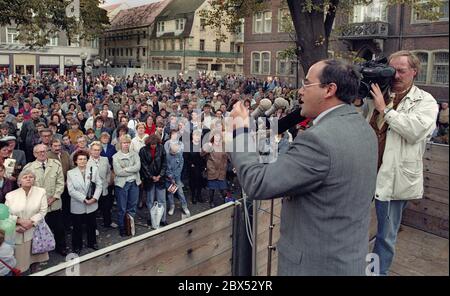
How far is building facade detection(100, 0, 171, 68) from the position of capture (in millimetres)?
63344

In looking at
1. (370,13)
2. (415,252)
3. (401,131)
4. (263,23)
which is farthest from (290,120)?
(263,23)

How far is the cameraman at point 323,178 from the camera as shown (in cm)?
193

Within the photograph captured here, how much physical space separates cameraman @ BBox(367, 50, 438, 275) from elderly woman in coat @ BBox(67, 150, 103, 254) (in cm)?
469

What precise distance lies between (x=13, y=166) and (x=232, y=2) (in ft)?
25.9

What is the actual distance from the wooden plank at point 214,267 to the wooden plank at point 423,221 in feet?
9.66

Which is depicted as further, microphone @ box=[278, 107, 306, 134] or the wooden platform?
the wooden platform

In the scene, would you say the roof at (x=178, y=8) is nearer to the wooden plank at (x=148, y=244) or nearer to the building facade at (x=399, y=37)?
the building facade at (x=399, y=37)

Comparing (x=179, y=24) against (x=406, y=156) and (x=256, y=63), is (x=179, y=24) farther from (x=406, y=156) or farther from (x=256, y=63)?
(x=406, y=156)

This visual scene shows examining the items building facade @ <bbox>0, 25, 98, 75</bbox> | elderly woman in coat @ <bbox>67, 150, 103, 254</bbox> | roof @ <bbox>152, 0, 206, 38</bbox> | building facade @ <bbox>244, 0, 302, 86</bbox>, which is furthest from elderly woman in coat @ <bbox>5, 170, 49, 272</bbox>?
roof @ <bbox>152, 0, 206, 38</bbox>

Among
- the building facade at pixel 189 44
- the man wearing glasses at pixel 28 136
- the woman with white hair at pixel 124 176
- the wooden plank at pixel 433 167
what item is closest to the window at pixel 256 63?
the building facade at pixel 189 44

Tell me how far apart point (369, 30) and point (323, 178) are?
28.7m

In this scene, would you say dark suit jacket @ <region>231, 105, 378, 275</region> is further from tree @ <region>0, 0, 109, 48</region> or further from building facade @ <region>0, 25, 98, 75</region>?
building facade @ <region>0, 25, 98, 75</region>
